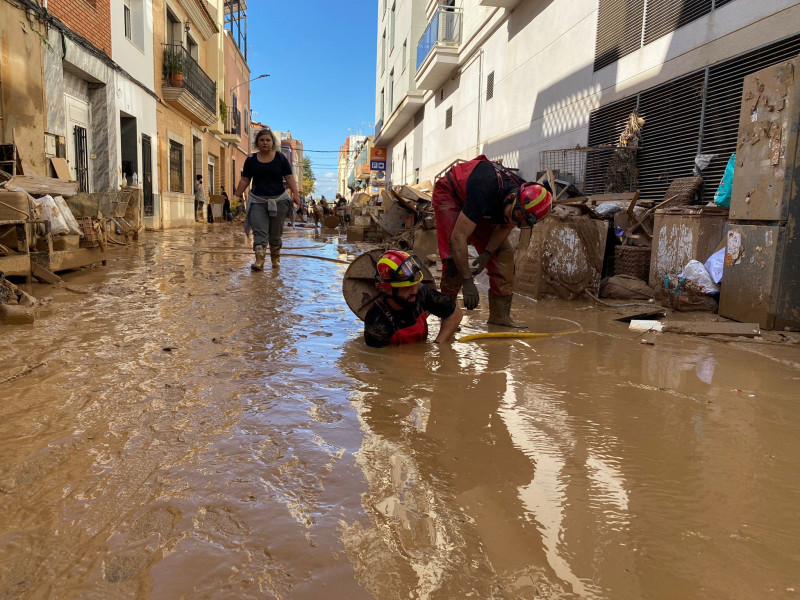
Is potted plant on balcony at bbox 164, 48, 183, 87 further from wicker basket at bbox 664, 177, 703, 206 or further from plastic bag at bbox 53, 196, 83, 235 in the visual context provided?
wicker basket at bbox 664, 177, 703, 206

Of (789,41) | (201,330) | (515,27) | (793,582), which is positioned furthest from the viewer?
(515,27)

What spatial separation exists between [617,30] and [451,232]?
751cm

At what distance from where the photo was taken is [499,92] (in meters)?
14.9

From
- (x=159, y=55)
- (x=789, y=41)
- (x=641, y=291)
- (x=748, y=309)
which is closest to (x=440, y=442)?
(x=748, y=309)

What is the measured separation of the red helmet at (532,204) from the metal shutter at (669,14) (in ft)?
18.8

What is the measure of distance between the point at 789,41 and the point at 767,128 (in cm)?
235

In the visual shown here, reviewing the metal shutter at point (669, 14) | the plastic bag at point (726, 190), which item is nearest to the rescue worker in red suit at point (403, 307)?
the plastic bag at point (726, 190)

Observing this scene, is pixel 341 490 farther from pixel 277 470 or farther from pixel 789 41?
pixel 789 41

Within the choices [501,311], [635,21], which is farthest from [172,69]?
[501,311]

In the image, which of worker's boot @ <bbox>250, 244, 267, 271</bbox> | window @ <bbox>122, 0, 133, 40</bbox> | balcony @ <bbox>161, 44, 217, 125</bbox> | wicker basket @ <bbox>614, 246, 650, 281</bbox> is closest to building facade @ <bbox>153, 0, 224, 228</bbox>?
balcony @ <bbox>161, 44, 217, 125</bbox>

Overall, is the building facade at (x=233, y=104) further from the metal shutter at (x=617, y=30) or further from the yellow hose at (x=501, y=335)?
the yellow hose at (x=501, y=335)

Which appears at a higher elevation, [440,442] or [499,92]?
[499,92]

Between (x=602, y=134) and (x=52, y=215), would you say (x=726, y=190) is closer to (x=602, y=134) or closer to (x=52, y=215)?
(x=602, y=134)

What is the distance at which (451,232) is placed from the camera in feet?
13.5
